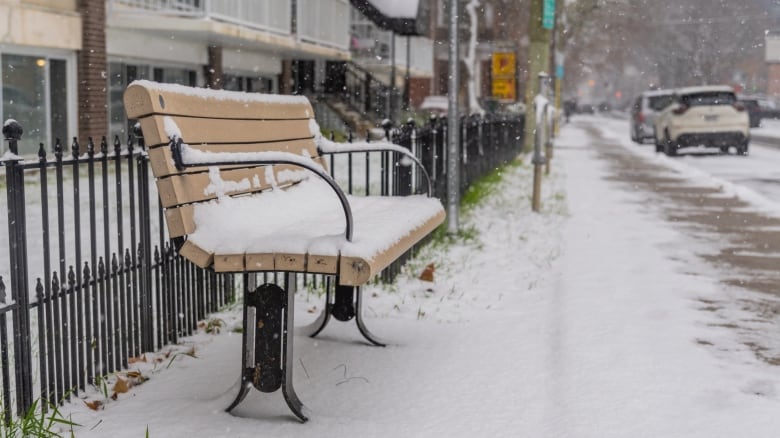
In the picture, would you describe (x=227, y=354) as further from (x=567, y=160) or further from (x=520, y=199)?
(x=567, y=160)

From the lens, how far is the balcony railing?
694 inches

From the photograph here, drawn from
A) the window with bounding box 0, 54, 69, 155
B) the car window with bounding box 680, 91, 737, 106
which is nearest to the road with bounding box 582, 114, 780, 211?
the car window with bounding box 680, 91, 737, 106

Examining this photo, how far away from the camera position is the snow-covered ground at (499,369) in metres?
3.43

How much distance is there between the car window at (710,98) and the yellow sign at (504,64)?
7.68 m

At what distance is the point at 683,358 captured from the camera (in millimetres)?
4328

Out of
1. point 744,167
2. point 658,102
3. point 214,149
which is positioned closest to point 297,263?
point 214,149

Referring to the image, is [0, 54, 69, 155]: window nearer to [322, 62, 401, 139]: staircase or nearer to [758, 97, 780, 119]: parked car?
[322, 62, 401, 139]: staircase

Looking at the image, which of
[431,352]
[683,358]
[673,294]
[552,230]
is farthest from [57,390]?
[552,230]

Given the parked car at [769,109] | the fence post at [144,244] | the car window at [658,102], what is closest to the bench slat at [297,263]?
the fence post at [144,244]

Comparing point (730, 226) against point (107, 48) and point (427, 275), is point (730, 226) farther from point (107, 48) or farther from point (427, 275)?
point (107, 48)

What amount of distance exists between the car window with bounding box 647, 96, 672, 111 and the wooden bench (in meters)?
25.5

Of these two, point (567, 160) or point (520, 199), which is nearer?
point (520, 199)

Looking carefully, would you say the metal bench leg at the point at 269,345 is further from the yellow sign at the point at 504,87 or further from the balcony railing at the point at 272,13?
the balcony railing at the point at 272,13

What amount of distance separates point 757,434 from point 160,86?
2.50 meters
